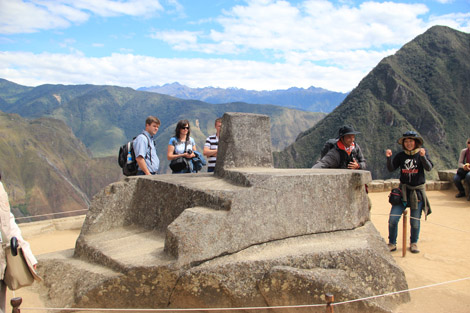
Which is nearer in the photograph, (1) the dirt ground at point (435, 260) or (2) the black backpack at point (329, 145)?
(1) the dirt ground at point (435, 260)

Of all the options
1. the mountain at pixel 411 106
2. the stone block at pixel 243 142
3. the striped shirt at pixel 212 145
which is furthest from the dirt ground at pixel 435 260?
the mountain at pixel 411 106

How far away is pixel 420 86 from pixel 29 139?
7872 centimetres

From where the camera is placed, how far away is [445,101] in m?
69.2

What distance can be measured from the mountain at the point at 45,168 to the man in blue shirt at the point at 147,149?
55108 mm

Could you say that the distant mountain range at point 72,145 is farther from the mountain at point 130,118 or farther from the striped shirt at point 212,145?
the striped shirt at point 212,145

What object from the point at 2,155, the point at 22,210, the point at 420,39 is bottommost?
the point at 22,210

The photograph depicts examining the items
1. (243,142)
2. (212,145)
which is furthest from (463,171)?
(243,142)

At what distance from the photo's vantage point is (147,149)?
5.79 metres

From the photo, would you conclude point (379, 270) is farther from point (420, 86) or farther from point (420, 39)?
point (420, 39)

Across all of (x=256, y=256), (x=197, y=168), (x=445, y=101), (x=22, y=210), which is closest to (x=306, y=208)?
(x=256, y=256)

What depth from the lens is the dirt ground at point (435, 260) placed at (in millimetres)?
3900

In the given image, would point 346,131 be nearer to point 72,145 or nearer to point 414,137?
point 414,137

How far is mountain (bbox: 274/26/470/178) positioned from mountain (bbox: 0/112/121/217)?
3835cm

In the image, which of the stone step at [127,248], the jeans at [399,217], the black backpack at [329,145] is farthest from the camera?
the black backpack at [329,145]
